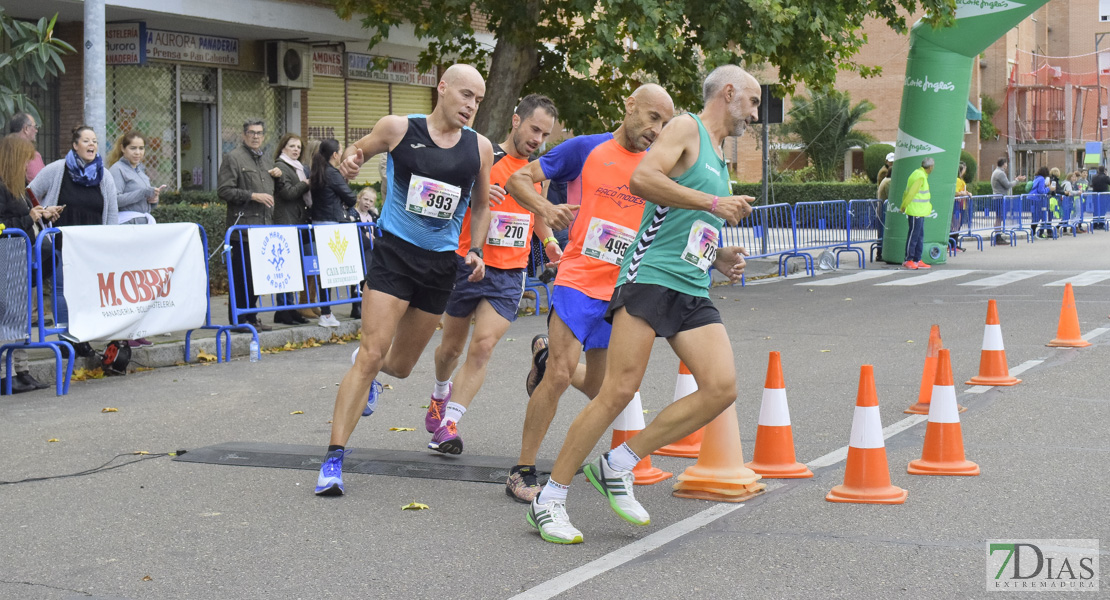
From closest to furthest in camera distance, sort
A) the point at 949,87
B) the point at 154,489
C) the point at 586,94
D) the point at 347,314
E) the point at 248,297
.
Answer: the point at 154,489, the point at 248,297, the point at 347,314, the point at 586,94, the point at 949,87

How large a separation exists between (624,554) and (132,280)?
6509 millimetres

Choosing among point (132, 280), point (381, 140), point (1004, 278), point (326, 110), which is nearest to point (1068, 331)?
point (381, 140)

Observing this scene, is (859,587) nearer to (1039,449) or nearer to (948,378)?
(948,378)

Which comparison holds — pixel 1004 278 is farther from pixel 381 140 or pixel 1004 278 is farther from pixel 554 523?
pixel 554 523

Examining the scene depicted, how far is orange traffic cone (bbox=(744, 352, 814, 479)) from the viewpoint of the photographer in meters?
6.37

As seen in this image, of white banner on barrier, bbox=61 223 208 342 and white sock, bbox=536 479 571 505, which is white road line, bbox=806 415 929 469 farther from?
white banner on barrier, bbox=61 223 208 342

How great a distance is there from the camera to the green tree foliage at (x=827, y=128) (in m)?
46.0

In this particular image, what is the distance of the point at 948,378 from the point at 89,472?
14.5 feet

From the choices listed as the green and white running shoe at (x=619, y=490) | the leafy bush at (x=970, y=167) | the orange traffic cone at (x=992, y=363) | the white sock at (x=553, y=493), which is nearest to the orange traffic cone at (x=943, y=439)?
the green and white running shoe at (x=619, y=490)

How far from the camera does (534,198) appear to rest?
6297 mm

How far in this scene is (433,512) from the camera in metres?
5.82

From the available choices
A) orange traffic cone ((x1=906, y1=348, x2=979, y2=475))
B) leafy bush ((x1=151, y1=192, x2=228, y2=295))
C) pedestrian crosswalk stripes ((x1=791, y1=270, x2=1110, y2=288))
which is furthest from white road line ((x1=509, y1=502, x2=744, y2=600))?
pedestrian crosswalk stripes ((x1=791, y1=270, x2=1110, y2=288))

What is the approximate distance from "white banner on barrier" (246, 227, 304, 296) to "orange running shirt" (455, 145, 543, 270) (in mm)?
5309

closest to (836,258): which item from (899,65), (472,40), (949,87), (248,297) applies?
(949,87)
